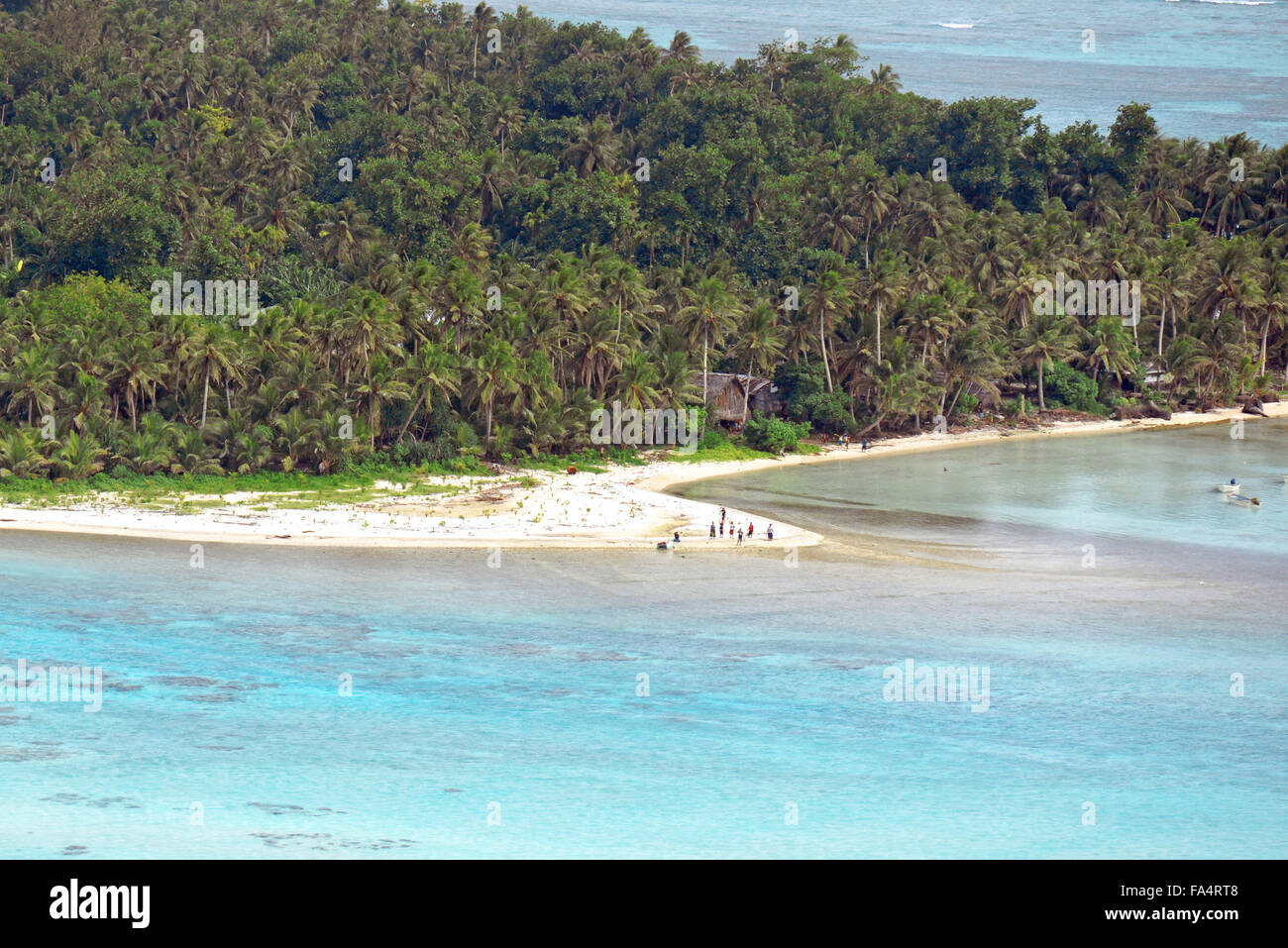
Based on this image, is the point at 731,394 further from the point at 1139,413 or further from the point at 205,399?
the point at 1139,413

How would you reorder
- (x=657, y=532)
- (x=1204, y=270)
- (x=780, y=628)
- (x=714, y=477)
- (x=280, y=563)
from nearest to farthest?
1. (x=780, y=628)
2. (x=280, y=563)
3. (x=657, y=532)
4. (x=714, y=477)
5. (x=1204, y=270)

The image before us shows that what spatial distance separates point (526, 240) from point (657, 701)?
7331 cm

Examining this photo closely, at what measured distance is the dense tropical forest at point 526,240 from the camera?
245 feet

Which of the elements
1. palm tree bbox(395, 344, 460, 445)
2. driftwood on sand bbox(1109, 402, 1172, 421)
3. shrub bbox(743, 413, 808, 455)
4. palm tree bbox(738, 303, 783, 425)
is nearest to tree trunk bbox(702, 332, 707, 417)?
palm tree bbox(738, 303, 783, 425)

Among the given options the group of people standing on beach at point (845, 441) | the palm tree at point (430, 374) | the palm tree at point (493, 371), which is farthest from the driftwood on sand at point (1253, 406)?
the palm tree at point (430, 374)

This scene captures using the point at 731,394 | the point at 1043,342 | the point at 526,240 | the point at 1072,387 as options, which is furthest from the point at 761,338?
the point at 526,240

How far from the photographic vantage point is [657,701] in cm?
4953

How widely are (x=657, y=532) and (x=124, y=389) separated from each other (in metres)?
25.6

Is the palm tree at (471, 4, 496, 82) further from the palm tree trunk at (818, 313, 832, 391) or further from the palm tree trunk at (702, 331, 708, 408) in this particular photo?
the palm tree trunk at (818, 313, 832, 391)

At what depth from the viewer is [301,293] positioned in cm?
9294

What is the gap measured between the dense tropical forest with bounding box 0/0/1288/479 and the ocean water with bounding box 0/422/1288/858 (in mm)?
12608

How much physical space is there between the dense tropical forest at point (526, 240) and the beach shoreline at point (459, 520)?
161 inches
